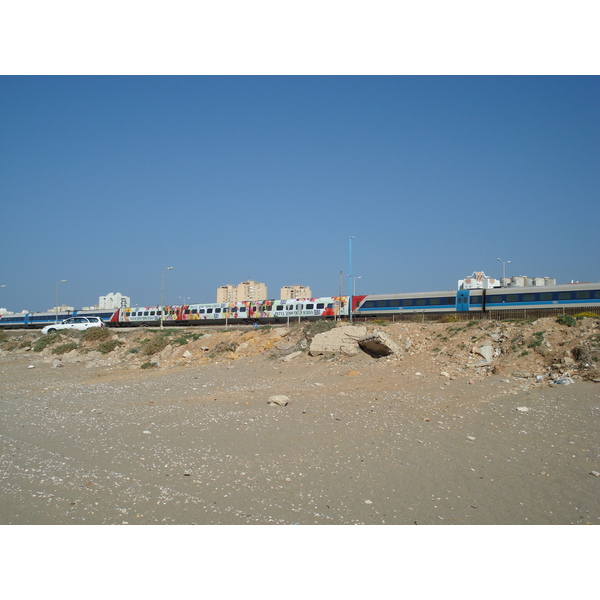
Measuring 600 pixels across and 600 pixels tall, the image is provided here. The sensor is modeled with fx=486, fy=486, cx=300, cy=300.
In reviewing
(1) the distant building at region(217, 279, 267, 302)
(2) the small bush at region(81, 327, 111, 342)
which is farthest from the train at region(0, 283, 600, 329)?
(1) the distant building at region(217, 279, 267, 302)

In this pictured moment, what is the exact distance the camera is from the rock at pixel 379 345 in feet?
46.2

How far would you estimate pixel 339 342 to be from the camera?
15258 mm

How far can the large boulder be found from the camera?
15.0 meters

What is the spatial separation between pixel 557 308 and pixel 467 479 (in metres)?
27.4

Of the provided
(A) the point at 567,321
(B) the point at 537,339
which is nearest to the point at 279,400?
(B) the point at 537,339

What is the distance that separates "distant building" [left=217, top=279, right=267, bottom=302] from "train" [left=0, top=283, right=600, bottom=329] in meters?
52.0

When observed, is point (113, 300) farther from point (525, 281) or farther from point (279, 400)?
point (279, 400)

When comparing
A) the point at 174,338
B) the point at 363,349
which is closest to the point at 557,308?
the point at 363,349

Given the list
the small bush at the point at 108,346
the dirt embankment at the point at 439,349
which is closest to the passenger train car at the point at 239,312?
the small bush at the point at 108,346

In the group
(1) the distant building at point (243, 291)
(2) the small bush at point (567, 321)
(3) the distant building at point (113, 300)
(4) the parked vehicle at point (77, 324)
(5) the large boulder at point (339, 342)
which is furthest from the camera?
(3) the distant building at point (113, 300)

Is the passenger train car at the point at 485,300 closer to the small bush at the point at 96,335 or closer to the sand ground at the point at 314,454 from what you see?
the small bush at the point at 96,335

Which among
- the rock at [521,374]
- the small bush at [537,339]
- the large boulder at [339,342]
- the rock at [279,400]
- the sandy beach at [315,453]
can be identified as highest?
the small bush at [537,339]

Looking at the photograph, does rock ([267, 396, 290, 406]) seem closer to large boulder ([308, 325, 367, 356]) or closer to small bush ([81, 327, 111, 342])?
large boulder ([308, 325, 367, 356])

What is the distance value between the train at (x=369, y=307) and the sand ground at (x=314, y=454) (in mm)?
16583
